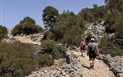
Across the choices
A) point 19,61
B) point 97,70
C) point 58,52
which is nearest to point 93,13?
point 58,52

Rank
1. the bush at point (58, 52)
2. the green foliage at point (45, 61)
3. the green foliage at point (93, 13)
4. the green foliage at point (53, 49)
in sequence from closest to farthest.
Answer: the green foliage at point (45, 61)
the bush at point (58, 52)
the green foliage at point (53, 49)
the green foliage at point (93, 13)

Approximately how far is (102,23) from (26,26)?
24.3 meters

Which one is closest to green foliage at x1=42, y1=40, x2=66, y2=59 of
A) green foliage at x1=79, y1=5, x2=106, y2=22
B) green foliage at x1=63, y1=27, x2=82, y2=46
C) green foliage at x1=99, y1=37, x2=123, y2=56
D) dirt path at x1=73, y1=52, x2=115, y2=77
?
green foliage at x1=99, y1=37, x2=123, y2=56

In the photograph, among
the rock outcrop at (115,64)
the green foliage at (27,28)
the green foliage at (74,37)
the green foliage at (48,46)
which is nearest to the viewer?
the rock outcrop at (115,64)

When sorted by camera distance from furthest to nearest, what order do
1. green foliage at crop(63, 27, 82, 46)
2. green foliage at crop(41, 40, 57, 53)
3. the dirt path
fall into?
green foliage at crop(63, 27, 82, 46), green foliage at crop(41, 40, 57, 53), the dirt path

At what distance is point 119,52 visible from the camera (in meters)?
33.0

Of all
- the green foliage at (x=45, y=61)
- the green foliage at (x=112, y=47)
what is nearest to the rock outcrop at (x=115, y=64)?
the green foliage at (x=45, y=61)

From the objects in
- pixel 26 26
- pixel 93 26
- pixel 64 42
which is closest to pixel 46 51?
pixel 64 42

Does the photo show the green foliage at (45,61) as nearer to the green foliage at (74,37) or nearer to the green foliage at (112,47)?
the green foliage at (112,47)

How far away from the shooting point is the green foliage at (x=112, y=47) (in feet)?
109

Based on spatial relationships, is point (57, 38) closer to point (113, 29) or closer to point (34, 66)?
point (113, 29)

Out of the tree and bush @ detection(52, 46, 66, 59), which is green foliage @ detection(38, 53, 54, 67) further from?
the tree

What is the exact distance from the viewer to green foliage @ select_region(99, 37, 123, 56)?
33.1 meters

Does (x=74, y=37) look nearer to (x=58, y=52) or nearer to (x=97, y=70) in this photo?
(x=58, y=52)
